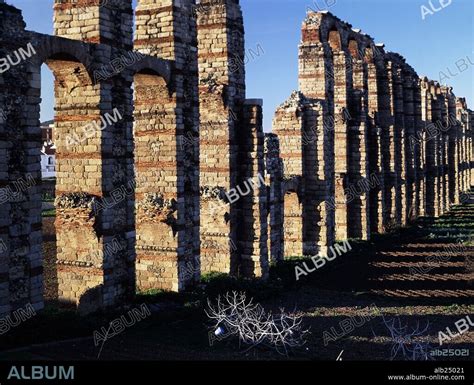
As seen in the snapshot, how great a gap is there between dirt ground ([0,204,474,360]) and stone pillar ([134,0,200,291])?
62.6 inches

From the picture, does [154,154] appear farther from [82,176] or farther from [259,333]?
[259,333]

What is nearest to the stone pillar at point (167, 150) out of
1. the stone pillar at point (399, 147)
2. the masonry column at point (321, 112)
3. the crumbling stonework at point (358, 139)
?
the crumbling stonework at point (358, 139)

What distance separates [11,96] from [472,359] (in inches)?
397

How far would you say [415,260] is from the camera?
2252cm

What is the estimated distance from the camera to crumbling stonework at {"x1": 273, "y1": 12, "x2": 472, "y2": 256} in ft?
74.2

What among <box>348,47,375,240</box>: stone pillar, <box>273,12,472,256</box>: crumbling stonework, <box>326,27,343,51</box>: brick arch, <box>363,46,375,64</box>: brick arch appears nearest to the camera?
<box>273,12,472,256</box>: crumbling stonework

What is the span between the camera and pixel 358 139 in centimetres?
2694

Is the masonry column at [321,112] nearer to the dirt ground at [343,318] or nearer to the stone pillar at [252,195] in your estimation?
the dirt ground at [343,318]

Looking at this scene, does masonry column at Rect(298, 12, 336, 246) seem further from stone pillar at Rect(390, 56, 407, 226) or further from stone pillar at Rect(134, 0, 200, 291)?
stone pillar at Rect(390, 56, 407, 226)

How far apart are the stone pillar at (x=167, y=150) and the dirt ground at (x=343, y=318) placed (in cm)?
A: 159

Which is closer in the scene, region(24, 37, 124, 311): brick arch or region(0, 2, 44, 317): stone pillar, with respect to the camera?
region(0, 2, 44, 317): stone pillar

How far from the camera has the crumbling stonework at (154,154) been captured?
11.5 metres

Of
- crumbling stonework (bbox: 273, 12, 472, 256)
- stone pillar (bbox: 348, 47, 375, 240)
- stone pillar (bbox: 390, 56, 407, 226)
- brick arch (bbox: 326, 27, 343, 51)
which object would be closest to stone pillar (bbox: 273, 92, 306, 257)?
crumbling stonework (bbox: 273, 12, 472, 256)

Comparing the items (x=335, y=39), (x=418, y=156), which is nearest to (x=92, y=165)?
(x=335, y=39)
